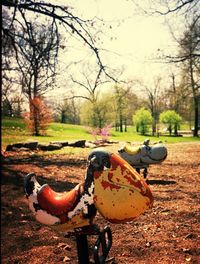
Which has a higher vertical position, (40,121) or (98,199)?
(40,121)

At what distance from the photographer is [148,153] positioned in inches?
251

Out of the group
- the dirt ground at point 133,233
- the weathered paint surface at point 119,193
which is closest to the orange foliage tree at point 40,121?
the dirt ground at point 133,233

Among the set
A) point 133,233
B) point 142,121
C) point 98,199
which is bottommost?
point 133,233

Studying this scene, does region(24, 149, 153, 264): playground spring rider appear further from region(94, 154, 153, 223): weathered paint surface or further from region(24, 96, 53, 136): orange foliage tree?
region(24, 96, 53, 136): orange foliage tree

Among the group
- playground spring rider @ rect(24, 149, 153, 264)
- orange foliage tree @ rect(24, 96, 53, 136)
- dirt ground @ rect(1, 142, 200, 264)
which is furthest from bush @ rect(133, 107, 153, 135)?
playground spring rider @ rect(24, 149, 153, 264)

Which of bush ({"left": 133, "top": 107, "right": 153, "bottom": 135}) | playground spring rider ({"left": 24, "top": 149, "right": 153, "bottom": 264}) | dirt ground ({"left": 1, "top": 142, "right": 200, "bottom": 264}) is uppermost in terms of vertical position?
bush ({"left": 133, "top": 107, "right": 153, "bottom": 135})

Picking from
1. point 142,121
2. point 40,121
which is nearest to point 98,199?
point 142,121

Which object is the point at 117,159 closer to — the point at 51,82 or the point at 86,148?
the point at 51,82

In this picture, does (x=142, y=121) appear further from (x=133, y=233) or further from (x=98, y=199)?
(x=98, y=199)

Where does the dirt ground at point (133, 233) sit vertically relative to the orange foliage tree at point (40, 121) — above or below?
below

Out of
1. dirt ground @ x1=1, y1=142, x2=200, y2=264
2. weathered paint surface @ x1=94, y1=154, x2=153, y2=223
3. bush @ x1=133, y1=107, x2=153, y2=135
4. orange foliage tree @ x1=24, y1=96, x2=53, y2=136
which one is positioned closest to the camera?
weathered paint surface @ x1=94, y1=154, x2=153, y2=223

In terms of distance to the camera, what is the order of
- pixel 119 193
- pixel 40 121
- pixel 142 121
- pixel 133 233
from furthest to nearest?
pixel 40 121 < pixel 142 121 < pixel 133 233 < pixel 119 193

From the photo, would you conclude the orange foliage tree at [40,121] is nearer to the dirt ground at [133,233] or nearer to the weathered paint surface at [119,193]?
the dirt ground at [133,233]

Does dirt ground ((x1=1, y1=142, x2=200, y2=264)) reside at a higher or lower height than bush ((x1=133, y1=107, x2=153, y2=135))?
lower
